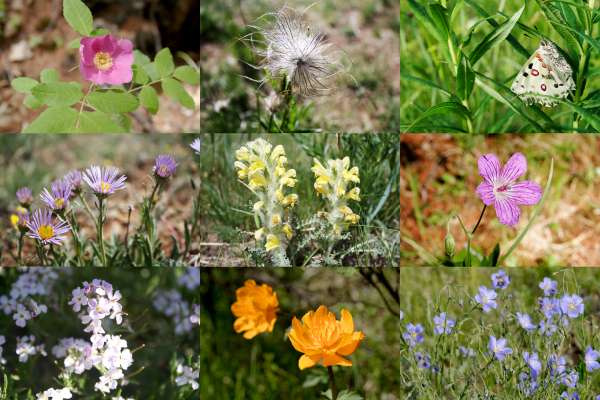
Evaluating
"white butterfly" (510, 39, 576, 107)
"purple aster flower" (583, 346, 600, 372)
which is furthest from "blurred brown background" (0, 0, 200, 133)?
"purple aster flower" (583, 346, 600, 372)

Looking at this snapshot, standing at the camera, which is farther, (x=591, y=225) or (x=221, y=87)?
(x=221, y=87)

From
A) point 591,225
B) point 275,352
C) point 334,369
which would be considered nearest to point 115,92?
point 275,352

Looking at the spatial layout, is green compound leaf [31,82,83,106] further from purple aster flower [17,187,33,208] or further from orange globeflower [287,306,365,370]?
orange globeflower [287,306,365,370]

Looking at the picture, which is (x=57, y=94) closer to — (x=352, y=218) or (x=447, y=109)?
(x=352, y=218)

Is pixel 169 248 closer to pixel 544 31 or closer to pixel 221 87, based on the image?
pixel 221 87

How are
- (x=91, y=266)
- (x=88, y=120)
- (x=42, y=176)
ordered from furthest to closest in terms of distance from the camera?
(x=42, y=176) < (x=91, y=266) < (x=88, y=120)

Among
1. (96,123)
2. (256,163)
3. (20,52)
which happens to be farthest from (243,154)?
(20,52)
